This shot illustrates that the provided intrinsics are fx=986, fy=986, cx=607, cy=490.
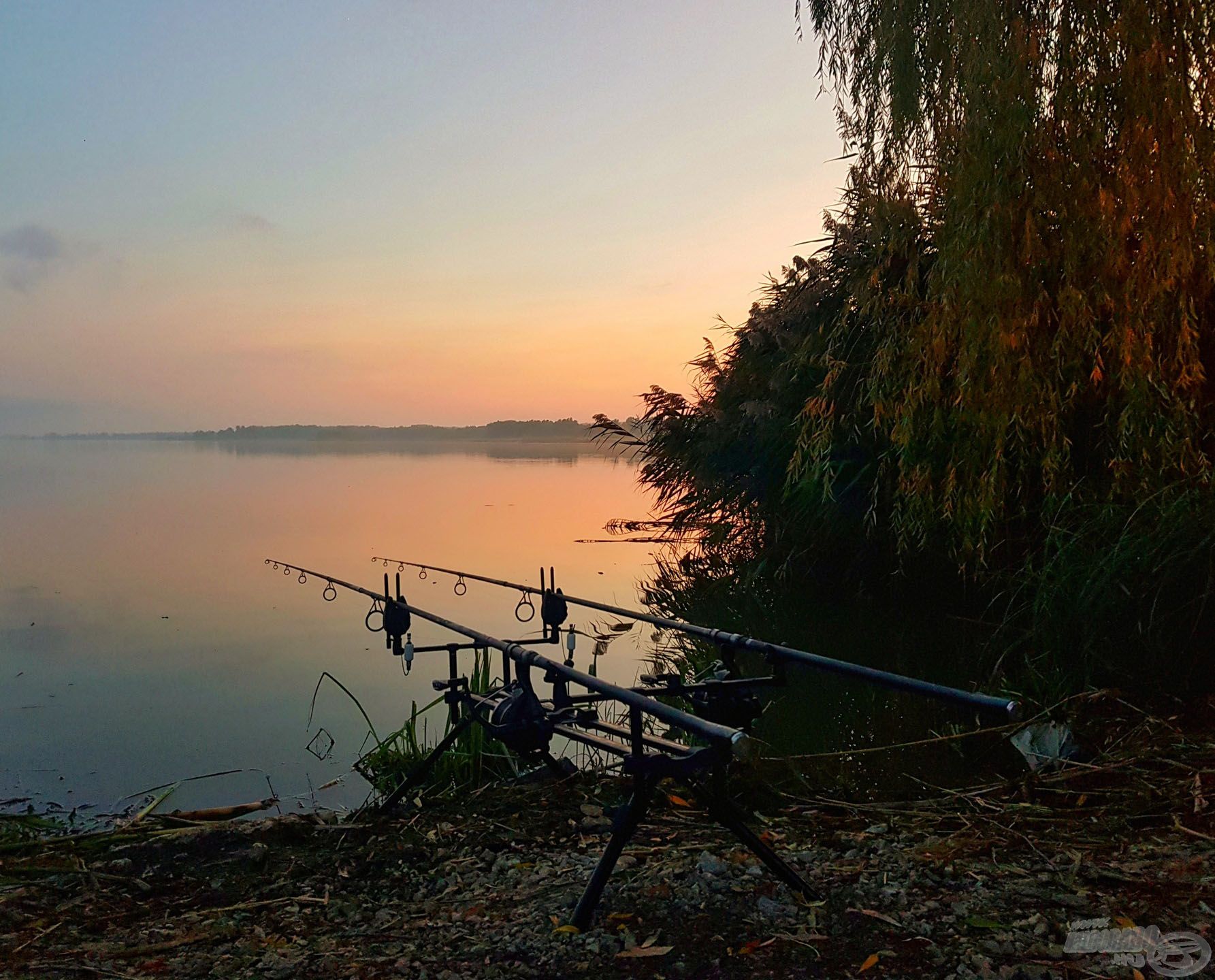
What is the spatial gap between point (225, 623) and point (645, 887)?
34.5ft

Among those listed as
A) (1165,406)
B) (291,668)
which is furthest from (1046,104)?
(291,668)

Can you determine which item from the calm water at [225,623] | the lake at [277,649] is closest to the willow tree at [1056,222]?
the lake at [277,649]

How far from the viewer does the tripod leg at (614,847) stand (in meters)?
3.14

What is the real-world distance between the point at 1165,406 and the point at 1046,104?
6.64 feet

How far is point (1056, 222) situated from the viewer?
20.2ft

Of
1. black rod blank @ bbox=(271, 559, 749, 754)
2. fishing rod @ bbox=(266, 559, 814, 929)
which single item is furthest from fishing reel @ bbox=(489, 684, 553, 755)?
black rod blank @ bbox=(271, 559, 749, 754)

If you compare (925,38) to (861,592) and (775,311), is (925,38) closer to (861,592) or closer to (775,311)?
(775,311)

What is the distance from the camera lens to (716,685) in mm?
3701

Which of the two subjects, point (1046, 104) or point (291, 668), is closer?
point (1046, 104)

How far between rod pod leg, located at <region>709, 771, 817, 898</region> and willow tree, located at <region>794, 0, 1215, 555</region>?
411cm

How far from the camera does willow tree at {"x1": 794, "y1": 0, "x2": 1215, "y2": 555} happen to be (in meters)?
5.65

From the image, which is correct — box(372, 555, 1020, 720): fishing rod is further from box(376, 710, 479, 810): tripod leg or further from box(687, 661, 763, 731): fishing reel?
box(376, 710, 479, 810): tripod leg

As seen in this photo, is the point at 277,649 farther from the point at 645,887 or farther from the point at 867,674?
the point at 867,674

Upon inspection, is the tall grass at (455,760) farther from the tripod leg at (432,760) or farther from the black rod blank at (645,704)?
the black rod blank at (645,704)
